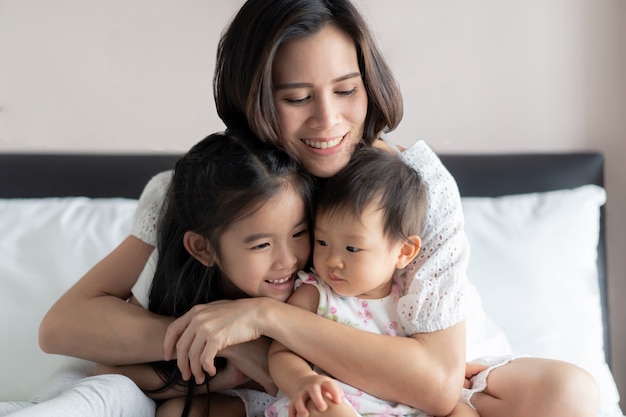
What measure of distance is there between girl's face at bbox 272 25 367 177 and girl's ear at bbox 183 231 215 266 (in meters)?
Result: 0.26

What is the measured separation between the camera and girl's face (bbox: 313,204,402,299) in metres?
1.39

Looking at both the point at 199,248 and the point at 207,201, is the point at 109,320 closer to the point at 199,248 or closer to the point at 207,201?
the point at 199,248

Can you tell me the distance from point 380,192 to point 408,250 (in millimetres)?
138

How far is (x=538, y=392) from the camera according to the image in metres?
1.43

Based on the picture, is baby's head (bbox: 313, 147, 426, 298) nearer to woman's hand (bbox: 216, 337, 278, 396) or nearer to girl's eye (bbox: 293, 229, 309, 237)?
girl's eye (bbox: 293, 229, 309, 237)

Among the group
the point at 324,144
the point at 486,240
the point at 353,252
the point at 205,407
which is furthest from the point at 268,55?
the point at 486,240

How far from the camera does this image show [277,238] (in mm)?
1427

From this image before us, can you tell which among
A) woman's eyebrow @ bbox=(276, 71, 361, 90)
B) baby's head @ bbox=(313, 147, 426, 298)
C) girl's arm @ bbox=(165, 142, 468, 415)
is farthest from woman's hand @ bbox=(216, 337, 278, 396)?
woman's eyebrow @ bbox=(276, 71, 361, 90)

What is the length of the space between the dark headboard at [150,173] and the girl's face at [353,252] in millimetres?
1015

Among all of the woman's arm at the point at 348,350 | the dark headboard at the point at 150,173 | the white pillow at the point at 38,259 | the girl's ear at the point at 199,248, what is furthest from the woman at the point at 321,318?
the dark headboard at the point at 150,173

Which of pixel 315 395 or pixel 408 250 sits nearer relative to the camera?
pixel 315 395

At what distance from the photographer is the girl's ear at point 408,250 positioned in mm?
1449

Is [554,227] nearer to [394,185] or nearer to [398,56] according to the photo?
[398,56]

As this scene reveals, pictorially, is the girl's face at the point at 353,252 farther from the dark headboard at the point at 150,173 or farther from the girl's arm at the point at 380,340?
the dark headboard at the point at 150,173
